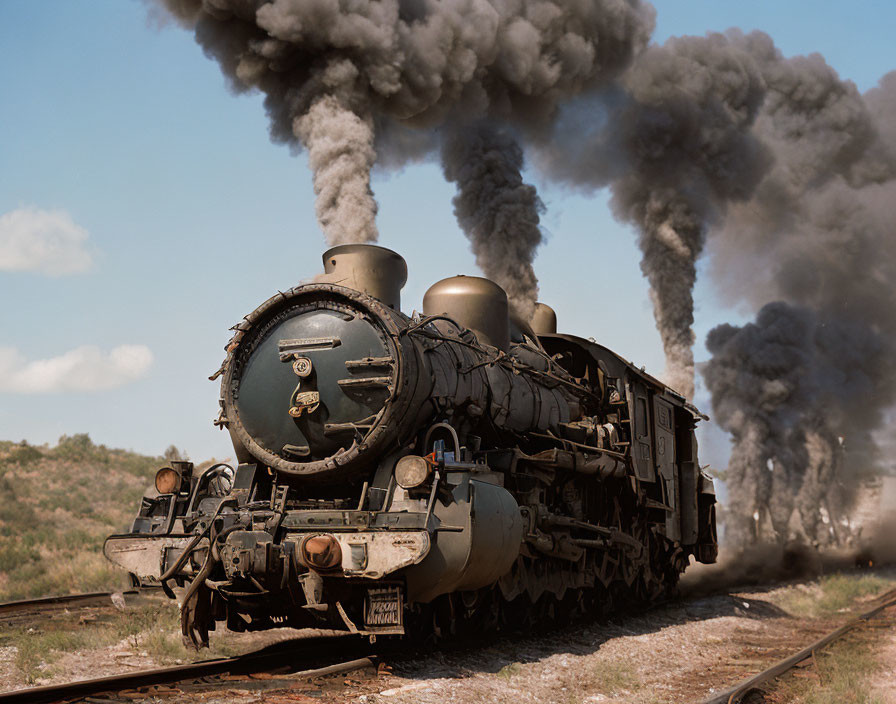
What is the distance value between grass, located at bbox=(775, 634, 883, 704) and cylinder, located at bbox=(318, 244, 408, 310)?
441cm

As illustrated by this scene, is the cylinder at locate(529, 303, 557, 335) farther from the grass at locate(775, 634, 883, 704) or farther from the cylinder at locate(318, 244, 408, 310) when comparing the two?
the grass at locate(775, 634, 883, 704)

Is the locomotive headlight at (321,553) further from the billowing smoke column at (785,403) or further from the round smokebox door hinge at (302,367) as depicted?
the billowing smoke column at (785,403)

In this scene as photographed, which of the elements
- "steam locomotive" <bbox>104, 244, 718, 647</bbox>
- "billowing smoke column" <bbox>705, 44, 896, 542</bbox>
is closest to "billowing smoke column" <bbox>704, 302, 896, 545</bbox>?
"billowing smoke column" <bbox>705, 44, 896, 542</bbox>

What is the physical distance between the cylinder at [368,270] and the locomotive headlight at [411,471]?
72.4 inches

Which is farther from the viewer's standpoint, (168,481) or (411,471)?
(168,481)

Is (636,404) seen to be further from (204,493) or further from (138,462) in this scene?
(138,462)

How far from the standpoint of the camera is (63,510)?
2067 cm

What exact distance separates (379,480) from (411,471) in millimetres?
430

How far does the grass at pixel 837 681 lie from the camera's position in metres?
6.29

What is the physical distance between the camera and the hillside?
45.5 ft

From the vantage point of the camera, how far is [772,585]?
56.6 ft

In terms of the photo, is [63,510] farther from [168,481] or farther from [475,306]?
[475,306]

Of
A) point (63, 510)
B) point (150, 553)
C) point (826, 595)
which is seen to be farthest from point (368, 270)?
point (63, 510)

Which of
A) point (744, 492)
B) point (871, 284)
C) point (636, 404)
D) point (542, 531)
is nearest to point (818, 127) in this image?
point (871, 284)
